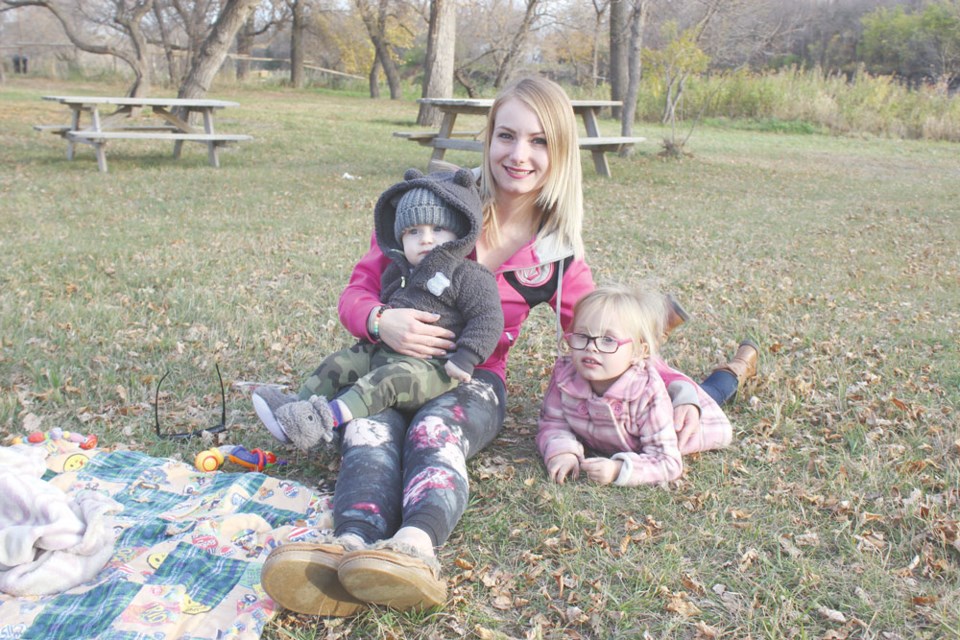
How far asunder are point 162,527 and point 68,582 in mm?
366

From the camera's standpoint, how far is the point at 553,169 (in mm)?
3242

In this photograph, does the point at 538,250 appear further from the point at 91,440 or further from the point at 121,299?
the point at 121,299

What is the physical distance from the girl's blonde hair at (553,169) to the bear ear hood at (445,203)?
7.2 inches

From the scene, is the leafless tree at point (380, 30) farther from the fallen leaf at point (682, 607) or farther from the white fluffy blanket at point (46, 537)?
the fallen leaf at point (682, 607)

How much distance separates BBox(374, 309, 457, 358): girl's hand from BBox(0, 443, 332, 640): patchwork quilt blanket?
605 mm

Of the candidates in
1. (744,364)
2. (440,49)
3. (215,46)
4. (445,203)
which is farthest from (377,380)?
(440,49)

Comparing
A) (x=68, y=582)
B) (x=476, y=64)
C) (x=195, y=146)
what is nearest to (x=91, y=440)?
(x=68, y=582)

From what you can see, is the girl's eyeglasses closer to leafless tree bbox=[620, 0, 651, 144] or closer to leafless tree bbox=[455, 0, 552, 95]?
leafless tree bbox=[620, 0, 651, 144]

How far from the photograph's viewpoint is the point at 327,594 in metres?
2.16

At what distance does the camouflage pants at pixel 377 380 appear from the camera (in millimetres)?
2830

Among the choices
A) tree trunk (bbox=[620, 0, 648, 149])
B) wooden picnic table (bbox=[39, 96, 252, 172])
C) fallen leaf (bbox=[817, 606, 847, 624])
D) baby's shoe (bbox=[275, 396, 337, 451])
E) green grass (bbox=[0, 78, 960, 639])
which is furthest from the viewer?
tree trunk (bbox=[620, 0, 648, 149])

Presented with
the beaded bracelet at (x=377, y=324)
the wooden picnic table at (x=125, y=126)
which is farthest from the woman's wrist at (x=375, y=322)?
the wooden picnic table at (x=125, y=126)

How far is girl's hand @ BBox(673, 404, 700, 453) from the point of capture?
314 cm

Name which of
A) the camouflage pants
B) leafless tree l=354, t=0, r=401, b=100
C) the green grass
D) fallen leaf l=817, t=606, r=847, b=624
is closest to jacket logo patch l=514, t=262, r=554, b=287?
the camouflage pants
